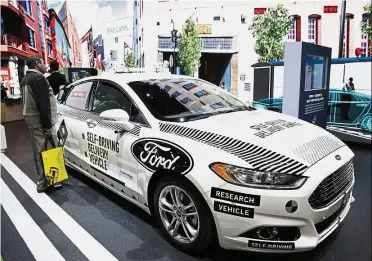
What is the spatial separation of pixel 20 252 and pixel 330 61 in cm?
471

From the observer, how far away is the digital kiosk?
4223mm

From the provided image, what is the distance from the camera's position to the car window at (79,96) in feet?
10.6

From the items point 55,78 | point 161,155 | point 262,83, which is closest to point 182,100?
point 161,155

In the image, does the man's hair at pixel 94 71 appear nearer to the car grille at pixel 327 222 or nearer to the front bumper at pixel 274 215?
the front bumper at pixel 274 215

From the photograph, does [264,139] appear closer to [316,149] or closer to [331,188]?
[316,149]

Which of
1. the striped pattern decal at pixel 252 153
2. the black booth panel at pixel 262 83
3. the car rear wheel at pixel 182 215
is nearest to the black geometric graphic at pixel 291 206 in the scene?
the striped pattern decal at pixel 252 153

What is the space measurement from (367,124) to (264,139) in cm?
328

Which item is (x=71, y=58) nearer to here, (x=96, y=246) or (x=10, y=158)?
(x=10, y=158)

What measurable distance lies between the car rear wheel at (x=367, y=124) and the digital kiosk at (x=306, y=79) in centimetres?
61

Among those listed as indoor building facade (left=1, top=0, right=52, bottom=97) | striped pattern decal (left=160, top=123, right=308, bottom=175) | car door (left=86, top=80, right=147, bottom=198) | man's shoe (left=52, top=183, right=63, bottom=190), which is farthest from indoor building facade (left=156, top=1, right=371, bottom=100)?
indoor building facade (left=1, top=0, right=52, bottom=97)

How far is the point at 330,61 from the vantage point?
15.5 feet

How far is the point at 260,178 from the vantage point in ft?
5.59

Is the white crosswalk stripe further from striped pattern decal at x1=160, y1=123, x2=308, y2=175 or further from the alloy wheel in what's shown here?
striped pattern decal at x1=160, y1=123, x2=308, y2=175

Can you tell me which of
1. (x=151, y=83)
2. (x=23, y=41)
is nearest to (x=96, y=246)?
(x=151, y=83)
